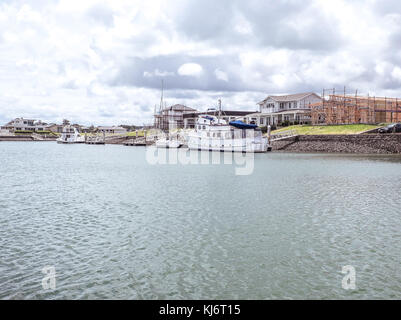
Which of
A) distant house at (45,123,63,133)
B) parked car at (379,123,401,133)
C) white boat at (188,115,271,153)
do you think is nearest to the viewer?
parked car at (379,123,401,133)

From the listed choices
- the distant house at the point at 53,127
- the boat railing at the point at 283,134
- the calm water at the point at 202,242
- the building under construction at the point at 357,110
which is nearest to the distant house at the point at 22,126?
the distant house at the point at 53,127

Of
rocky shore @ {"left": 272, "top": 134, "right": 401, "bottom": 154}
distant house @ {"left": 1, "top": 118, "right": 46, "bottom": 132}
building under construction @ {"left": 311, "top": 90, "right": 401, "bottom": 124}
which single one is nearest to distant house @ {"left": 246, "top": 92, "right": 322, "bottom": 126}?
building under construction @ {"left": 311, "top": 90, "right": 401, "bottom": 124}

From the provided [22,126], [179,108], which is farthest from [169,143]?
[22,126]

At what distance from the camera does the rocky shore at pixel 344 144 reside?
55219mm

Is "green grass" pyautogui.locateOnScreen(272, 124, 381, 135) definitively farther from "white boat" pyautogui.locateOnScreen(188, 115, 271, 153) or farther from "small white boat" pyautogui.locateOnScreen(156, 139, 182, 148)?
"small white boat" pyautogui.locateOnScreen(156, 139, 182, 148)

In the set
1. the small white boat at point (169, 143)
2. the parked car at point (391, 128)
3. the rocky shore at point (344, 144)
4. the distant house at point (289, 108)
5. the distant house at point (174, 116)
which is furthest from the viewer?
the distant house at point (174, 116)

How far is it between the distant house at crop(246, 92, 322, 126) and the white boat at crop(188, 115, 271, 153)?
68.3ft

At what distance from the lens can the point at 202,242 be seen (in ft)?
41.1

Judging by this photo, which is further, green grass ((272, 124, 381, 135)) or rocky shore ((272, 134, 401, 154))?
green grass ((272, 124, 381, 135))

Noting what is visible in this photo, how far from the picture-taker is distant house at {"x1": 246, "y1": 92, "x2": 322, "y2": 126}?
85875 millimetres

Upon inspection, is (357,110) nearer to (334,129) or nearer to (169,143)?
(334,129)

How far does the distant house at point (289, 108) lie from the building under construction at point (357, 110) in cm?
870

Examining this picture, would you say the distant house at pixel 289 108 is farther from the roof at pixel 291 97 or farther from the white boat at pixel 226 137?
the white boat at pixel 226 137

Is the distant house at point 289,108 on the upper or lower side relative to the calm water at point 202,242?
upper
